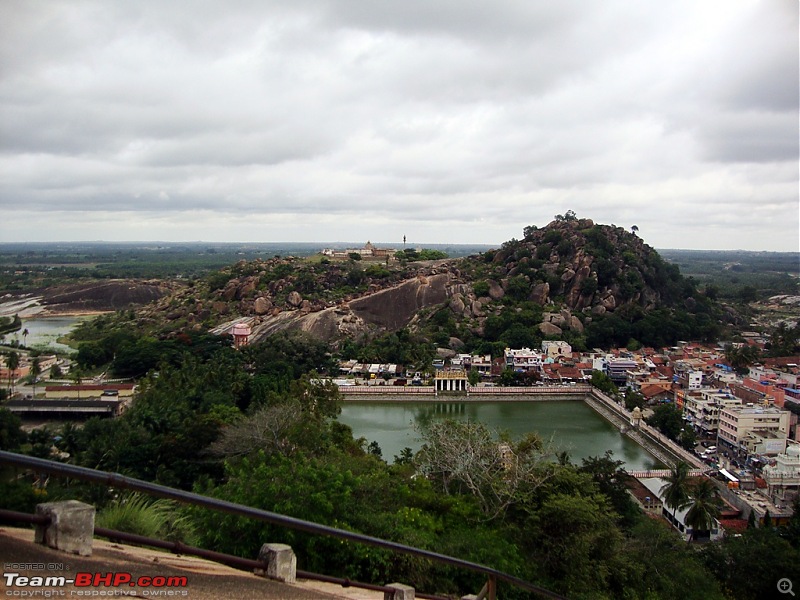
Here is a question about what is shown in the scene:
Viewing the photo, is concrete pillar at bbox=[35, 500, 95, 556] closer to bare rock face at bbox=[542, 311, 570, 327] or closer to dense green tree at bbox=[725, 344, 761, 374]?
dense green tree at bbox=[725, 344, 761, 374]

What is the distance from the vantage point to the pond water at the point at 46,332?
91.5ft

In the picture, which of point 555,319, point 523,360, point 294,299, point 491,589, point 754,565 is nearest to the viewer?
point 491,589

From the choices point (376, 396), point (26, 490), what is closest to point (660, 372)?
point (376, 396)

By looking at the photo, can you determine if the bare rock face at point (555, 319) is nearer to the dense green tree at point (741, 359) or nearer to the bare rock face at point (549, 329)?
the bare rock face at point (549, 329)

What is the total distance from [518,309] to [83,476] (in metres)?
30.7

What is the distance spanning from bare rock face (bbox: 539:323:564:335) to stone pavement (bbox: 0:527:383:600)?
28.0m

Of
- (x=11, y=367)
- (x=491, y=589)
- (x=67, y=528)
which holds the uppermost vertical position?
(x=67, y=528)

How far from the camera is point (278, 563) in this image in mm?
2422

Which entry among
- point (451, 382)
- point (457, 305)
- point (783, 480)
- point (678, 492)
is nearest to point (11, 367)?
point (451, 382)

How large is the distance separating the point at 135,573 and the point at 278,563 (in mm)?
557

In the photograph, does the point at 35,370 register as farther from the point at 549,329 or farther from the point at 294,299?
the point at 549,329

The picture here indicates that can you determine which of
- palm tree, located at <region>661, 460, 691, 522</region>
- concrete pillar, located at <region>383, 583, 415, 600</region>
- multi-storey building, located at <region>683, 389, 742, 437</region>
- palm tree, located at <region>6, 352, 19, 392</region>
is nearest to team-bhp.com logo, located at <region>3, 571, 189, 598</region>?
concrete pillar, located at <region>383, 583, 415, 600</region>

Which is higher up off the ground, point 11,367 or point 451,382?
point 11,367

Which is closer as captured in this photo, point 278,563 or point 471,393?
point 278,563
